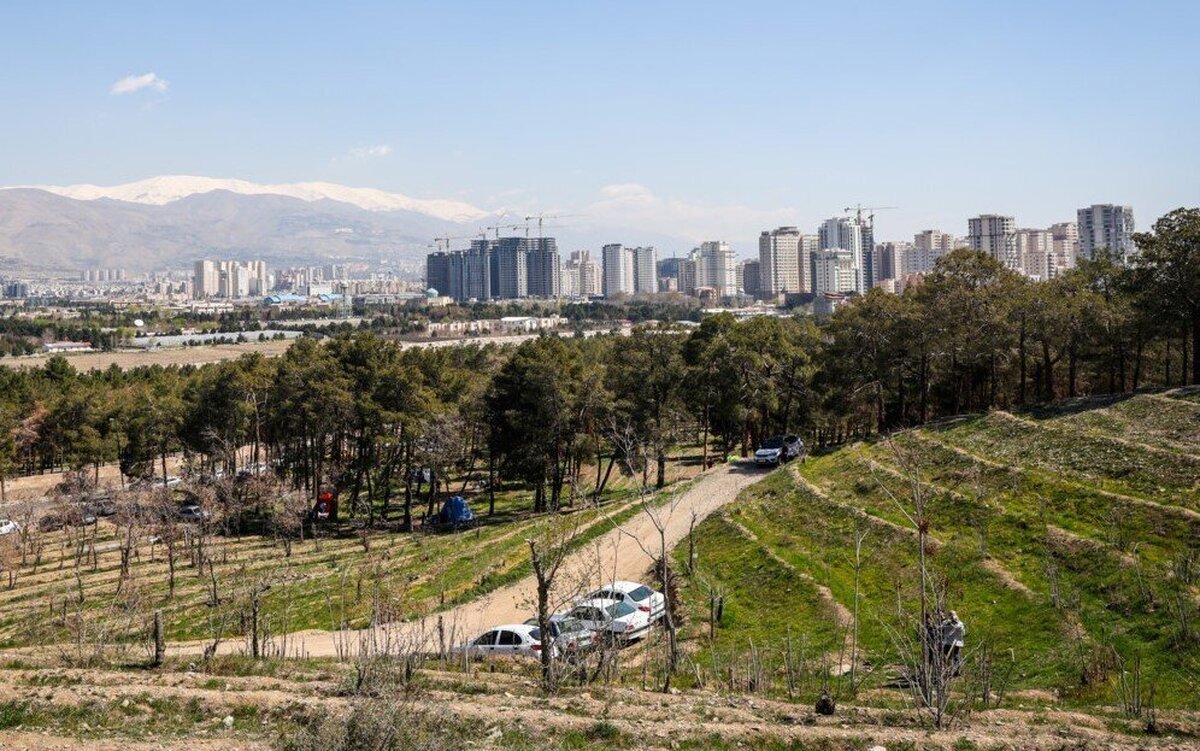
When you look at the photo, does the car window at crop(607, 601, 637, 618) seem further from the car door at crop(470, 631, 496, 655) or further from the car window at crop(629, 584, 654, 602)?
the car door at crop(470, 631, 496, 655)

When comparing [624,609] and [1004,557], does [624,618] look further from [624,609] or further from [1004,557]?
[1004,557]

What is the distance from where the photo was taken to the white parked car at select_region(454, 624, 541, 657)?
634 inches

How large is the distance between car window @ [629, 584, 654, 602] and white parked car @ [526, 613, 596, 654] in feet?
8.56

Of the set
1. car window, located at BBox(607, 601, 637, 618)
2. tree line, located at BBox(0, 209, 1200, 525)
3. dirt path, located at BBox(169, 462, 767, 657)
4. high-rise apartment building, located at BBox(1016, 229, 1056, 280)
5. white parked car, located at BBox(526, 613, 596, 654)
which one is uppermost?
high-rise apartment building, located at BBox(1016, 229, 1056, 280)

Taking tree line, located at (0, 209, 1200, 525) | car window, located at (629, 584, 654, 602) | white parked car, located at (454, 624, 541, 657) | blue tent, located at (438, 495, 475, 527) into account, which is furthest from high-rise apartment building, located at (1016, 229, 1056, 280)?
white parked car, located at (454, 624, 541, 657)

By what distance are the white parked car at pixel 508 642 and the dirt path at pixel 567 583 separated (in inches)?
20.6

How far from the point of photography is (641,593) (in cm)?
1820

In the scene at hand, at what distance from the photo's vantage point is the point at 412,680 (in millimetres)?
12922

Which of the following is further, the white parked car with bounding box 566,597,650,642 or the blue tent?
the blue tent

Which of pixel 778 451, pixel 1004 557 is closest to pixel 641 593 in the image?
pixel 1004 557

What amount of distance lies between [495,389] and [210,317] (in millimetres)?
151726

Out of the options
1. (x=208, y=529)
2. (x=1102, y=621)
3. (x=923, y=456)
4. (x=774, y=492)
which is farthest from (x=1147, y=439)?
(x=208, y=529)

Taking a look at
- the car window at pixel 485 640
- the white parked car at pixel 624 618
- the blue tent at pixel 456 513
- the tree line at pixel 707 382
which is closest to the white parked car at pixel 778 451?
the tree line at pixel 707 382

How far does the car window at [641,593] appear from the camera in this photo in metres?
18.0
